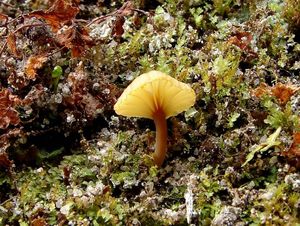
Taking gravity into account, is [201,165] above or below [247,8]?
below

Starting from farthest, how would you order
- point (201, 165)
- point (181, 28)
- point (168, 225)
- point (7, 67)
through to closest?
point (181, 28)
point (7, 67)
point (201, 165)
point (168, 225)

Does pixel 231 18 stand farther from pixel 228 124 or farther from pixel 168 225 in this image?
pixel 168 225

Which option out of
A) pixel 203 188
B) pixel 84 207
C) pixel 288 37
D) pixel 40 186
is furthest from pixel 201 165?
pixel 288 37

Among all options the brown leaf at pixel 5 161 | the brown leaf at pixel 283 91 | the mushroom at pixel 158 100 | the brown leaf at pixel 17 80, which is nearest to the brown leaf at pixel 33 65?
the brown leaf at pixel 17 80

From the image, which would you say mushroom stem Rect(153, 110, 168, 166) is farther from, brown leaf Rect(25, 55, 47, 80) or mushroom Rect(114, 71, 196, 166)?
brown leaf Rect(25, 55, 47, 80)

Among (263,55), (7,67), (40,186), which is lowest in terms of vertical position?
(40,186)

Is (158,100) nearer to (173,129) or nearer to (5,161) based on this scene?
(173,129)
